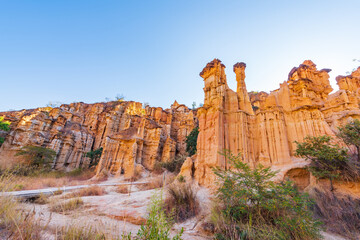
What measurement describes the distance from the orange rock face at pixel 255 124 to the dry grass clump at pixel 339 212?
2699 mm

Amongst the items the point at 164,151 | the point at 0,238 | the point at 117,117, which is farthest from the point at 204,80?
the point at 117,117

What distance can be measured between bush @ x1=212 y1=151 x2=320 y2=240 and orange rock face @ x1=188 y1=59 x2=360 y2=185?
3.80m

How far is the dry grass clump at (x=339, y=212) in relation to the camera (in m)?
4.23

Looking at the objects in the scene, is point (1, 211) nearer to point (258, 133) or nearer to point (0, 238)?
point (0, 238)

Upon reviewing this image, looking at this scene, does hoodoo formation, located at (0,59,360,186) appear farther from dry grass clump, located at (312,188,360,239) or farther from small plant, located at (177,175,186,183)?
dry grass clump, located at (312,188,360,239)

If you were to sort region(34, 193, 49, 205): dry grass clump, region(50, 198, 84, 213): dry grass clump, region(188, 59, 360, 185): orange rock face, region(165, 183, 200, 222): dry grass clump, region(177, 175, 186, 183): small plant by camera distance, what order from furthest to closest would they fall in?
region(177, 175, 186, 183): small plant
region(188, 59, 360, 185): orange rock face
region(34, 193, 49, 205): dry grass clump
region(50, 198, 84, 213): dry grass clump
region(165, 183, 200, 222): dry grass clump

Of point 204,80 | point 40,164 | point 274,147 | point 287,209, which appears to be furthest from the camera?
point 40,164

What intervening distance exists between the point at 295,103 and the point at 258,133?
10.5 ft

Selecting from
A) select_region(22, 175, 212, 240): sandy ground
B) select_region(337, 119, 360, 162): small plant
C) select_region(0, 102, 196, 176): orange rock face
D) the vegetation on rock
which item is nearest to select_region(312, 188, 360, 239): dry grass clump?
select_region(337, 119, 360, 162): small plant

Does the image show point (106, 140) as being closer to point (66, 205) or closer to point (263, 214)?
point (66, 205)

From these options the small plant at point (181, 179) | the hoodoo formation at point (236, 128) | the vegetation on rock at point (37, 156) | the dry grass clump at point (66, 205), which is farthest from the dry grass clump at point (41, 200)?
the vegetation on rock at point (37, 156)

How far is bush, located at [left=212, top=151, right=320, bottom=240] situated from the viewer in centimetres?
335

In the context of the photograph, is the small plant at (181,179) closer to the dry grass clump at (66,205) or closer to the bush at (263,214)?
the bush at (263,214)

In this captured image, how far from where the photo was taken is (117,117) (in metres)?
34.7
